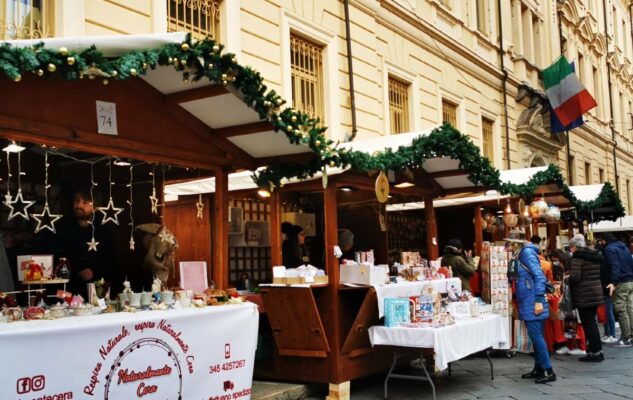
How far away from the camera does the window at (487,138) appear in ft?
61.4

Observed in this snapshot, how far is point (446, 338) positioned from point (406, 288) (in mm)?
1030

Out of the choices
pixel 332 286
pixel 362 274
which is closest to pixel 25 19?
pixel 332 286

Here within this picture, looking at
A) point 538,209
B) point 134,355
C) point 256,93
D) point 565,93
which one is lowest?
point 134,355

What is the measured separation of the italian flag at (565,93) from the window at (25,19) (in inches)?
663

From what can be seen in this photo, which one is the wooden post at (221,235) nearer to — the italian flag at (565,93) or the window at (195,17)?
the window at (195,17)

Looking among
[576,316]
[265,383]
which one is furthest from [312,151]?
[576,316]

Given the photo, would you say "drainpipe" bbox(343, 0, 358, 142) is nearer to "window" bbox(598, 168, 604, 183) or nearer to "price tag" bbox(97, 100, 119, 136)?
"price tag" bbox(97, 100, 119, 136)

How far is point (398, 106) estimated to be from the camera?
1410 centimetres

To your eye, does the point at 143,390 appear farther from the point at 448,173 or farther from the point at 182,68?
the point at 448,173

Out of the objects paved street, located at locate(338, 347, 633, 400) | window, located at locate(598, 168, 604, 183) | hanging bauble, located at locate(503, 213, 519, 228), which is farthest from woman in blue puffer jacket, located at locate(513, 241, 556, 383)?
window, located at locate(598, 168, 604, 183)

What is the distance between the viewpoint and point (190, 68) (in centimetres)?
509

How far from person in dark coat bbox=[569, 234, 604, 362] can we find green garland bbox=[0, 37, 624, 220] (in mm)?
1558

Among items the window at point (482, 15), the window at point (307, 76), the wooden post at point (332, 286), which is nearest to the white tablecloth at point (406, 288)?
the wooden post at point (332, 286)

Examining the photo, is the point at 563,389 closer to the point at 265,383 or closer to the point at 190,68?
the point at 265,383
